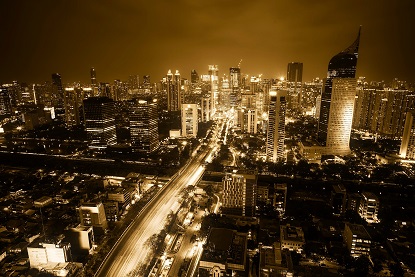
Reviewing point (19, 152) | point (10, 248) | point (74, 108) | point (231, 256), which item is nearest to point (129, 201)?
point (10, 248)

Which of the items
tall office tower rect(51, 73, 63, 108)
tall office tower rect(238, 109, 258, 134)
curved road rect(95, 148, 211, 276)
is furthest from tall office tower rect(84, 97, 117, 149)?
tall office tower rect(51, 73, 63, 108)

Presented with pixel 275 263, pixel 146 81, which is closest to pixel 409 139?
pixel 275 263

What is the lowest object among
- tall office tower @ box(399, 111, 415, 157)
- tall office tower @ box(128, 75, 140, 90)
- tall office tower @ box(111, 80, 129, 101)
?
tall office tower @ box(399, 111, 415, 157)

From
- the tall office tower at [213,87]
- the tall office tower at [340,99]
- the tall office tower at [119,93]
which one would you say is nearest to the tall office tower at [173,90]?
the tall office tower at [213,87]

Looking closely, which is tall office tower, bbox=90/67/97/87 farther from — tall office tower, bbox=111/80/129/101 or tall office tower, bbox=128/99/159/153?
tall office tower, bbox=128/99/159/153

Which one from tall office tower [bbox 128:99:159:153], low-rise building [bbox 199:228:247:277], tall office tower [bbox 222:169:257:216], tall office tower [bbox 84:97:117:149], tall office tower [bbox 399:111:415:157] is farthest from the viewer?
tall office tower [bbox 84:97:117:149]
